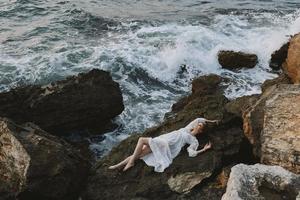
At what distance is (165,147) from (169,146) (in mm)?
81

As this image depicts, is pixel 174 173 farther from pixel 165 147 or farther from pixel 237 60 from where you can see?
pixel 237 60

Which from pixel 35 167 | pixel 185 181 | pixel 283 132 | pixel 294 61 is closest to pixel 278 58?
pixel 294 61

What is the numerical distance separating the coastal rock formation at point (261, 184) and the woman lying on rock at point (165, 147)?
7.89 feet

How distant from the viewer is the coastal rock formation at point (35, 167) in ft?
25.2

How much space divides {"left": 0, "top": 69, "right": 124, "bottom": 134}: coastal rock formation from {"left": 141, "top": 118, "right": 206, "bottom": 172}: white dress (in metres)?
2.97

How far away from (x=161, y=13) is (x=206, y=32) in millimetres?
3595

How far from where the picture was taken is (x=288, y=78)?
11.9 metres

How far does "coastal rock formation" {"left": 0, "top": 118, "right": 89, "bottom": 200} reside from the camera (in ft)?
25.2

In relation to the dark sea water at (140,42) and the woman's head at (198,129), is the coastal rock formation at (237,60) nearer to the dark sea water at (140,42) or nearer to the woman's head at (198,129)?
the dark sea water at (140,42)

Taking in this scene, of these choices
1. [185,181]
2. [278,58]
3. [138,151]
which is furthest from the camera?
[278,58]

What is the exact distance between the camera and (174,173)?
8.20 metres

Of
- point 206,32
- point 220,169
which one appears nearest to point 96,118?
point 220,169

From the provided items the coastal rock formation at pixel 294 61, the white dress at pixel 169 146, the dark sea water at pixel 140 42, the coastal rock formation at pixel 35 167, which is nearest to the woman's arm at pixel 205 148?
the white dress at pixel 169 146

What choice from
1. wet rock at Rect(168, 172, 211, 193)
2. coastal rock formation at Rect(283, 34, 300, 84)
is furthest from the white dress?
coastal rock formation at Rect(283, 34, 300, 84)
